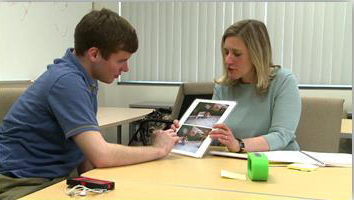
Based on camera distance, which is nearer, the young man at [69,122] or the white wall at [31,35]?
the young man at [69,122]

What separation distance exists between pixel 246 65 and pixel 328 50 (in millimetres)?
2514

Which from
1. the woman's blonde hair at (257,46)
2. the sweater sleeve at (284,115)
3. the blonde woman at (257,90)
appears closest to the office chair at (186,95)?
the blonde woman at (257,90)

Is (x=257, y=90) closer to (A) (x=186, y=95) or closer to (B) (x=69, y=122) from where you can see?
(A) (x=186, y=95)

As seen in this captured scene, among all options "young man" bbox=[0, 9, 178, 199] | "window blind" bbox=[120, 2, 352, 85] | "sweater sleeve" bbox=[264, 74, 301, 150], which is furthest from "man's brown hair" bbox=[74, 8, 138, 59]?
"window blind" bbox=[120, 2, 352, 85]

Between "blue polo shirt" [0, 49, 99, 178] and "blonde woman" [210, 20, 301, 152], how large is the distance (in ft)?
2.32

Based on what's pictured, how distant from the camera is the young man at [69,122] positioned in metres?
1.24

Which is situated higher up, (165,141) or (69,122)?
(69,122)

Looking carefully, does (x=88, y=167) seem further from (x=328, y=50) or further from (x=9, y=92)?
(x=328, y=50)

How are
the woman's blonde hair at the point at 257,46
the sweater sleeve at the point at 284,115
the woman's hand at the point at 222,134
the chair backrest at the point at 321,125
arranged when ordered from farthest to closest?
the chair backrest at the point at 321,125
the woman's blonde hair at the point at 257,46
the sweater sleeve at the point at 284,115
the woman's hand at the point at 222,134

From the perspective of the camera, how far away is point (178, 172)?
1.25 m

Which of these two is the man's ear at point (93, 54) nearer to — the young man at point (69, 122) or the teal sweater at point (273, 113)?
the young man at point (69, 122)

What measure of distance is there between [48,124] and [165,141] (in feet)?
1.38

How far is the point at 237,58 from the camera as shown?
1.80 m

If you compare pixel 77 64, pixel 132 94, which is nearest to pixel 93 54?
pixel 77 64
